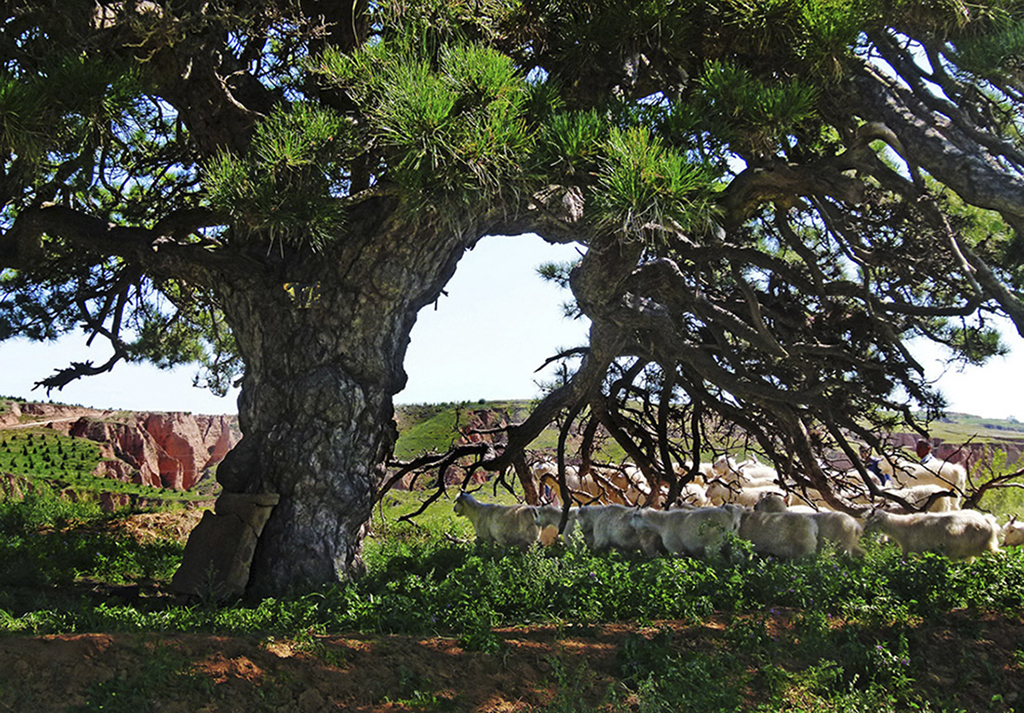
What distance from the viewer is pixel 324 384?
8.02 meters

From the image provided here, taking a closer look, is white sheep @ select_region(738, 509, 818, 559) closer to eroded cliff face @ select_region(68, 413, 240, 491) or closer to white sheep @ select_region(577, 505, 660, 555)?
white sheep @ select_region(577, 505, 660, 555)

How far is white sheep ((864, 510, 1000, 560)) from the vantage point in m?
8.52

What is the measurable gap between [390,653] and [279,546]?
3.17m

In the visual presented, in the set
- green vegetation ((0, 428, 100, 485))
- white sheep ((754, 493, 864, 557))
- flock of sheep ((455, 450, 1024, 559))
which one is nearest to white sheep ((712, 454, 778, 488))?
flock of sheep ((455, 450, 1024, 559))

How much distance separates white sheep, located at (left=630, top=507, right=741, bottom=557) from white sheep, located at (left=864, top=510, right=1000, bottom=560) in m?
1.57

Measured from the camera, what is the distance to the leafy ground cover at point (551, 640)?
4680 millimetres

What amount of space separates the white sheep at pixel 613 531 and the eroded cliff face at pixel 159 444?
16.7m

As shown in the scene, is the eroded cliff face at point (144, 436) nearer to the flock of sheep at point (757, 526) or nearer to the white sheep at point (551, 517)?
the flock of sheep at point (757, 526)

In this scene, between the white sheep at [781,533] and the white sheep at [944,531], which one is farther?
the white sheep at [781,533]

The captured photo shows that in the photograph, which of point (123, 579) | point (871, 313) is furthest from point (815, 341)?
point (123, 579)

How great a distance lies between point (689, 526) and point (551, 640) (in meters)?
4.41

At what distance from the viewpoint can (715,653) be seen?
578cm

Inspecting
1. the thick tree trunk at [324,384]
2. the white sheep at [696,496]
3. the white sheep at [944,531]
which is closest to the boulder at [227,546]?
the thick tree trunk at [324,384]

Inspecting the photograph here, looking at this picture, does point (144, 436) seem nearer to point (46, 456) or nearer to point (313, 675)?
point (46, 456)
